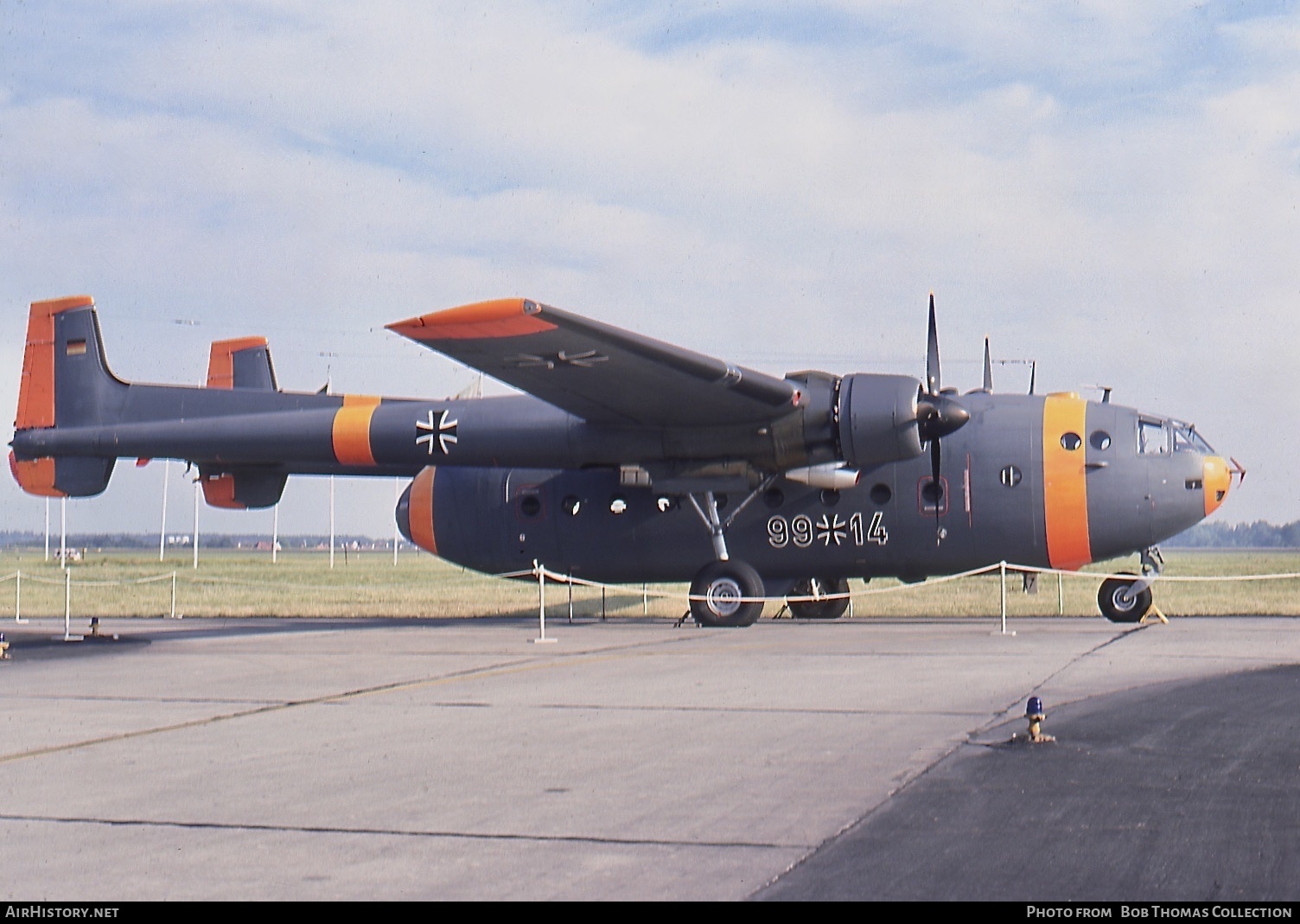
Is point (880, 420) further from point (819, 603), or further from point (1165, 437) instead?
point (819, 603)

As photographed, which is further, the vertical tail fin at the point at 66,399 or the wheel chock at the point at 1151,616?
the vertical tail fin at the point at 66,399

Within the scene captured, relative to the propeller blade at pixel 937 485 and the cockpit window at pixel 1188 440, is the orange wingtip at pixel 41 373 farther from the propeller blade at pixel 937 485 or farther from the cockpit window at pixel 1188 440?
the cockpit window at pixel 1188 440

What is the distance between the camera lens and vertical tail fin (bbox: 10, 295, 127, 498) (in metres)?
23.5

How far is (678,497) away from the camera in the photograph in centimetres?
2264

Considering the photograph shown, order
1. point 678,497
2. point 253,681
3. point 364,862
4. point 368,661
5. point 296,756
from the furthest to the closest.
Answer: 1. point 678,497
2. point 368,661
3. point 253,681
4. point 296,756
5. point 364,862

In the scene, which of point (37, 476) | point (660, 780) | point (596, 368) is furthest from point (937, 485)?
point (37, 476)

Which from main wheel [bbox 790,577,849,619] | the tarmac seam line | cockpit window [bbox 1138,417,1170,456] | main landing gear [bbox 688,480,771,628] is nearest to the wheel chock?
cockpit window [bbox 1138,417,1170,456]

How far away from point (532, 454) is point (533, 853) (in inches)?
609

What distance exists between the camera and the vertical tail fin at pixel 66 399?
23500mm

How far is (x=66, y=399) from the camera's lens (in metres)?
23.6

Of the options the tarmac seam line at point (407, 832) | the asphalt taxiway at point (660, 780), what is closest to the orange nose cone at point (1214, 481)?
the asphalt taxiway at point (660, 780)

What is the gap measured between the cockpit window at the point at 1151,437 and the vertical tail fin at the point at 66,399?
18.4m
